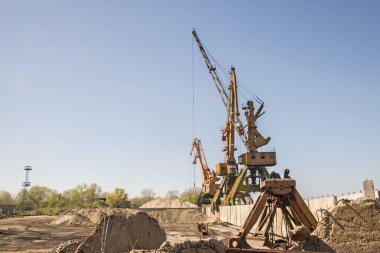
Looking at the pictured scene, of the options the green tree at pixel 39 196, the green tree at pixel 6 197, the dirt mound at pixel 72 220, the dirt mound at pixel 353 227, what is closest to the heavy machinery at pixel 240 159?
the dirt mound at pixel 72 220

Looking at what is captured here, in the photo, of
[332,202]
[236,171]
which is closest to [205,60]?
[236,171]

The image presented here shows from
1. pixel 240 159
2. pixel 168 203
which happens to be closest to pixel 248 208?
pixel 240 159

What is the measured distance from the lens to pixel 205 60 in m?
62.9

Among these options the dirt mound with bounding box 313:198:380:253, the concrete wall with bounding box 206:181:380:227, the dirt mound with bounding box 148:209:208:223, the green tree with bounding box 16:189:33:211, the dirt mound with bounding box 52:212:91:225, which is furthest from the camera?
the green tree with bounding box 16:189:33:211

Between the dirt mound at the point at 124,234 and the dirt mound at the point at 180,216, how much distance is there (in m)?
44.0

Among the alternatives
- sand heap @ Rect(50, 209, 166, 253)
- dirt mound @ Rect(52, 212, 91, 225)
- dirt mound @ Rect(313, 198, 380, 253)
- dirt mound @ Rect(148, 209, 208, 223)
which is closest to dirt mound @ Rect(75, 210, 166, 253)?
sand heap @ Rect(50, 209, 166, 253)

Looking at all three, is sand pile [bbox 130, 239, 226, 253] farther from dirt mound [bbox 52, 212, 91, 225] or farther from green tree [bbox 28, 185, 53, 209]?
green tree [bbox 28, 185, 53, 209]

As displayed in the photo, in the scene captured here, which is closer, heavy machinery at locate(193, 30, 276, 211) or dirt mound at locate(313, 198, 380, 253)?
dirt mound at locate(313, 198, 380, 253)

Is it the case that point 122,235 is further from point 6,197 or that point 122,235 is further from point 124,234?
point 6,197

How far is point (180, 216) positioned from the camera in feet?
174

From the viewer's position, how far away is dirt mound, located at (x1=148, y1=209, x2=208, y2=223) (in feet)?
166

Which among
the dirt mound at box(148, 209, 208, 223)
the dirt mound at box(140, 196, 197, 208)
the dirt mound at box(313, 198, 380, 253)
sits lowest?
A: the dirt mound at box(148, 209, 208, 223)

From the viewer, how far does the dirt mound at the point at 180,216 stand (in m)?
50.5

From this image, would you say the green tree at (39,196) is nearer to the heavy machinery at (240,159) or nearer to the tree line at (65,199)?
the tree line at (65,199)
